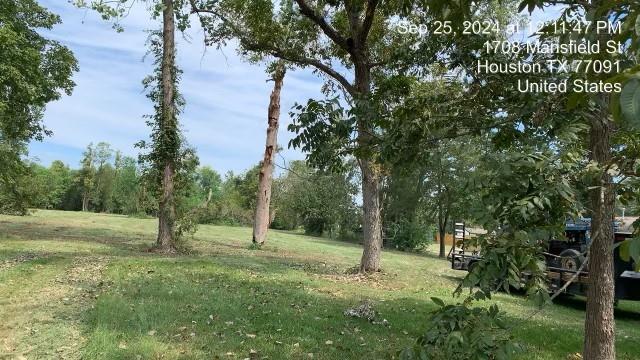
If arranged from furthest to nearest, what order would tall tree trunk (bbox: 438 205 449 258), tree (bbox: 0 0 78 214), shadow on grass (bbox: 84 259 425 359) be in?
tall tree trunk (bbox: 438 205 449 258)
tree (bbox: 0 0 78 214)
shadow on grass (bbox: 84 259 425 359)

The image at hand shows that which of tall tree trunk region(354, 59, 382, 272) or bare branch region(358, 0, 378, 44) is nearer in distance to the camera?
bare branch region(358, 0, 378, 44)

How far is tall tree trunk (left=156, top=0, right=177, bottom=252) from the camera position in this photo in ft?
52.7

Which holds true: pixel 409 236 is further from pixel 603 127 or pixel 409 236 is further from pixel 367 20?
pixel 603 127

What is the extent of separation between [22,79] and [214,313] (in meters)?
12.4

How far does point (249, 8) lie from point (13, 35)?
721cm

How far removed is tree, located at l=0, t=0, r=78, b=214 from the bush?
76.2 feet

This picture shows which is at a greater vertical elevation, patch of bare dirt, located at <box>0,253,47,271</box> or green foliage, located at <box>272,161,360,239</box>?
green foliage, located at <box>272,161,360,239</box>

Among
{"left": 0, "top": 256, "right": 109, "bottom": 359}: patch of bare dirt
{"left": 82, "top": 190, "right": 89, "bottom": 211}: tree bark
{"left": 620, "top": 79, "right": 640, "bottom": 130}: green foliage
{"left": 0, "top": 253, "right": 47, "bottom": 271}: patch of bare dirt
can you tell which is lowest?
{"left": 0, "top": 256, "right": 109, "bottom": 359}: patch of bare dirt

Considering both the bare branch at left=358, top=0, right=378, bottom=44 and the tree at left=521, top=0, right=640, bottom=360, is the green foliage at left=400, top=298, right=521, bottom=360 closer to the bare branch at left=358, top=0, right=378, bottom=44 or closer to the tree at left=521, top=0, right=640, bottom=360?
the tree at left=521, top=0, right=640, bottom=360

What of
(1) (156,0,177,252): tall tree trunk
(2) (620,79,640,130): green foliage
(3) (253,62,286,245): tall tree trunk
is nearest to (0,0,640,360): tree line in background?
(2) (620,79,640,130): green foliage

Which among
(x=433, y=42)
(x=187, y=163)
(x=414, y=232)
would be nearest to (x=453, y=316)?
(x=433, y=42)

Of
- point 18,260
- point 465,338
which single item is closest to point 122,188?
point 18,260

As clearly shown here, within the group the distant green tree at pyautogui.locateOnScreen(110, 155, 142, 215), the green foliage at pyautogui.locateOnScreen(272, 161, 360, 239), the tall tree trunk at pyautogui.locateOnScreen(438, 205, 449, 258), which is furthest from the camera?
the distant green tree at pyautogui.locateOnScreen(110, 155, 142, 215)

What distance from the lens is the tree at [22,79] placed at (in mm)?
15908
